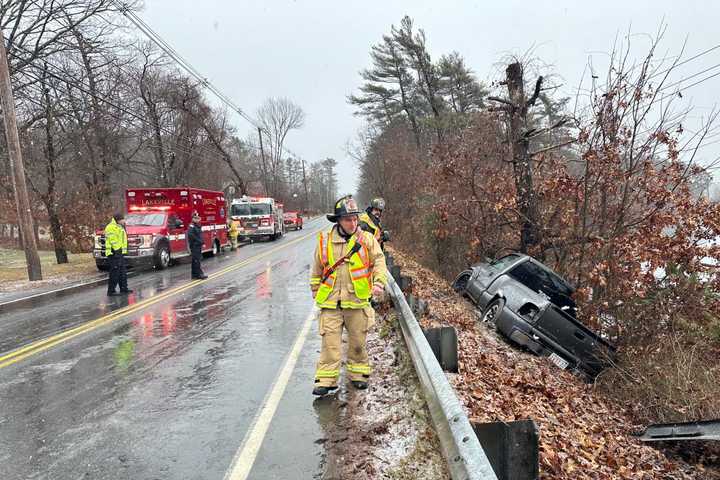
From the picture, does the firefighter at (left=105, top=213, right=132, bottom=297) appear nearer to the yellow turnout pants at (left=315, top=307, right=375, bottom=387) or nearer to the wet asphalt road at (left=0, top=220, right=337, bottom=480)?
the wet asphalt road at (left=0, top=220, right=337, bottom=480)

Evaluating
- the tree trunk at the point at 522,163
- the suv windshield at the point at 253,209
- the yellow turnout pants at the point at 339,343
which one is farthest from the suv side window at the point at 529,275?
the suv windshield at the point at 253,209

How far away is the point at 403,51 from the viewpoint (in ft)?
111

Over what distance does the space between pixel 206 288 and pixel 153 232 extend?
5.86 m

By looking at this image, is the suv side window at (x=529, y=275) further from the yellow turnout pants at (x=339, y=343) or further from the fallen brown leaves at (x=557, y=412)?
the yellow turnout pants at (x=339, y=343)

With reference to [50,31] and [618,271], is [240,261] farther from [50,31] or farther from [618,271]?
[618,271]

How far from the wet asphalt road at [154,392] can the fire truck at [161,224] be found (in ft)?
21.3

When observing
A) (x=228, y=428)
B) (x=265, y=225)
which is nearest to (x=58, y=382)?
(x=228, y=428)

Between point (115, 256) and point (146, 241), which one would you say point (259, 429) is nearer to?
point (115, 256)

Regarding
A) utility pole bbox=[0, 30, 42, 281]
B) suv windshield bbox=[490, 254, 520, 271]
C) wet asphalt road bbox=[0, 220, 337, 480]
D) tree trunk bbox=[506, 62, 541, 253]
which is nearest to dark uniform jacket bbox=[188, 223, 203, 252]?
wet asphalt road bbox=[0, 220, 337, 480]

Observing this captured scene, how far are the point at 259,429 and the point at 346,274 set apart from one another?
5.24 feet

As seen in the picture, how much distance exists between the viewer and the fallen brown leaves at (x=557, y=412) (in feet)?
14.2

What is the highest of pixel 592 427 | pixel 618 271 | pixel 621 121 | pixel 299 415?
pixel 621 121

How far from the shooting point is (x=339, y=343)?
494 cm

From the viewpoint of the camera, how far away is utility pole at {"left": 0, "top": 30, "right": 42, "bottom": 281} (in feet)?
45.1
